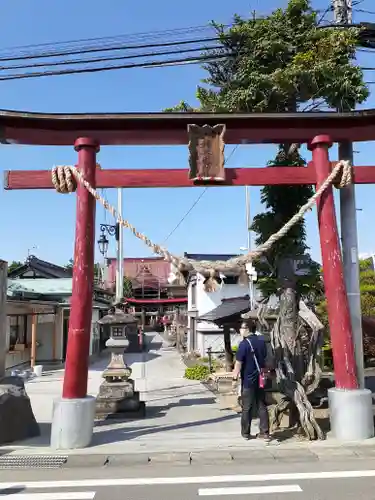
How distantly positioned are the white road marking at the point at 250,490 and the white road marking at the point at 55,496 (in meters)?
1.34

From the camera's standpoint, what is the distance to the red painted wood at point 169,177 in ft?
27.3

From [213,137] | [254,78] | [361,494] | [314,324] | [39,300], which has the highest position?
[254,78]

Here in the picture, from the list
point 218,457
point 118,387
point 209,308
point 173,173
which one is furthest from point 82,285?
point 209,308

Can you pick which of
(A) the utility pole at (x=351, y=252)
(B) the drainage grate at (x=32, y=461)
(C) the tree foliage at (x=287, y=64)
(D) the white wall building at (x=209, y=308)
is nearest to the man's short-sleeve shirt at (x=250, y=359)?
(A) the utility pole at (x=351, y=252)

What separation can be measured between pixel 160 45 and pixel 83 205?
242 inches

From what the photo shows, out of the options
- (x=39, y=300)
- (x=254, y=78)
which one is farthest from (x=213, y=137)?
(x=39, y=300)

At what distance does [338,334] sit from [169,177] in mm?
4177

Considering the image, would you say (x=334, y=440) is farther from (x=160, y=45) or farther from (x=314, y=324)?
(x=160, y=45)

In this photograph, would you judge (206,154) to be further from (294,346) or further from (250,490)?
(250,490)

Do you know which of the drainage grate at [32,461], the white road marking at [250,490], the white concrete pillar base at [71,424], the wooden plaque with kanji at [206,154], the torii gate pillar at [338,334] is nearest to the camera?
the white road marking at [250,490]

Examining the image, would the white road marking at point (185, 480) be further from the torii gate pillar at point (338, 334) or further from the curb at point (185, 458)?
the torii gate pillar at point (338, 334)

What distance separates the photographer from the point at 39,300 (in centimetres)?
2138

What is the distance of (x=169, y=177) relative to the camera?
8492mm

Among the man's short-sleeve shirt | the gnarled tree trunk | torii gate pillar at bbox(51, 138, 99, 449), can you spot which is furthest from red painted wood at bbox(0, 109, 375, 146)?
the man's short-sleeve shirt
